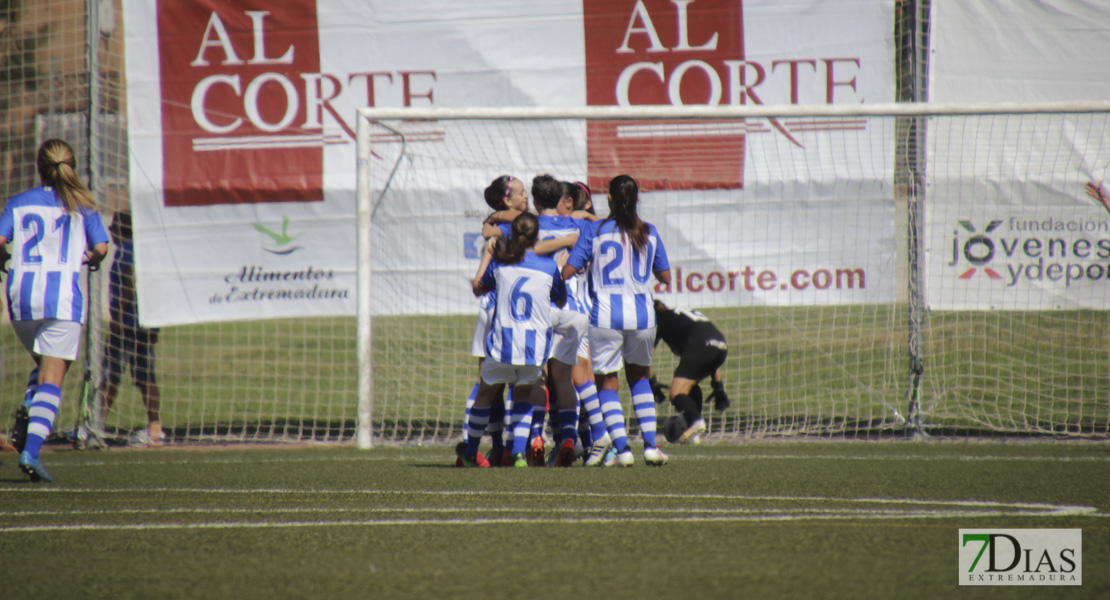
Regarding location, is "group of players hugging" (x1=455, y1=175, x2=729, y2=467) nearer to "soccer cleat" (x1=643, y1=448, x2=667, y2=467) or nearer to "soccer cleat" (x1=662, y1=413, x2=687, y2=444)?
"soccer cleat" (x1=643, y1=448, x2=667, y2=467)

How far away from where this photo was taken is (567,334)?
6.20 m

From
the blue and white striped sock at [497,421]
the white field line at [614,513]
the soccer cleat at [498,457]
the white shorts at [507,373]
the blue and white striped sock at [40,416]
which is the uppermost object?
the white shorts at [507,373]

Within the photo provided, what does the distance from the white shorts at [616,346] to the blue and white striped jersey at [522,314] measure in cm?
28

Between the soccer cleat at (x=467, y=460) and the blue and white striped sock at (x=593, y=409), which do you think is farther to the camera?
the blue and white striped sock at (x=593, y=409)

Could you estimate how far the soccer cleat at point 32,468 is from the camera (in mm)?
5483

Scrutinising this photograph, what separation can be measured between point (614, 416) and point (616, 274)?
0.85 m

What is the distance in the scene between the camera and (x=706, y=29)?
8.49 metres

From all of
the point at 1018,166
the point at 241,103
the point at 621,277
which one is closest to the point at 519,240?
the point at 621,277

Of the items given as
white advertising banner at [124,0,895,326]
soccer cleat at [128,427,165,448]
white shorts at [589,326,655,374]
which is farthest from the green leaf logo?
white shorts at [589,326,655,374]

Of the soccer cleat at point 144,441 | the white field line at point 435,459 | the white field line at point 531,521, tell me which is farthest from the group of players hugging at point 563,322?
the soccer cleat at point 144,441

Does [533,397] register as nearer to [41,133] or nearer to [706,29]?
[706,29]

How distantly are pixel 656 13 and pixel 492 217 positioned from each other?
311 centimetres

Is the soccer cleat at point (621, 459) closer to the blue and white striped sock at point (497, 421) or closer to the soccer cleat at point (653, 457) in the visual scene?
the soccer cleat at point (653, 457)

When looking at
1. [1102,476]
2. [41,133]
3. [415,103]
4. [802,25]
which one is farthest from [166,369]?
[1102,476]
